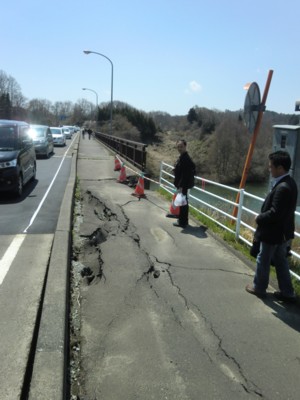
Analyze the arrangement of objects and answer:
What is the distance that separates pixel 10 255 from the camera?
5.73 metres

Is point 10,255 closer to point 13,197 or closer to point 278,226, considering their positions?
point 278,226

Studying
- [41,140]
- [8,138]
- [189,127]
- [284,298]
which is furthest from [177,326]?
[189,127]

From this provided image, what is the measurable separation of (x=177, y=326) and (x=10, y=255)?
119 inches

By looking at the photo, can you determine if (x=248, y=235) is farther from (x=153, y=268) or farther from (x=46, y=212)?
(x=46, y=212)

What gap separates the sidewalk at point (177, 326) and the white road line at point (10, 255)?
92cm

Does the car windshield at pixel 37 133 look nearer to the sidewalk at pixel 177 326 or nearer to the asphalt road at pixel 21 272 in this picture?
the asphalt road at pixel 21 272

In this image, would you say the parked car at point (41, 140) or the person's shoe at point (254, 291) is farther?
the parked car at point (41, 140)

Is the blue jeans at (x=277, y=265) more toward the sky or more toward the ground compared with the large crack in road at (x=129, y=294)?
more toward the sky

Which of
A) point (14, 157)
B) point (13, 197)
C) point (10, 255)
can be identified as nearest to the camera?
point (10, 255)

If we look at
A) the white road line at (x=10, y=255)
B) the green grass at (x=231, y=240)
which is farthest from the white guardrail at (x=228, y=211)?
the white road line at (x=10, y=255)

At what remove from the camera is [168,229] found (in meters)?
Answer: 7.44

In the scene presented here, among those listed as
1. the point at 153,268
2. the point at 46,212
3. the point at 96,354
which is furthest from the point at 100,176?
the point at 96,354

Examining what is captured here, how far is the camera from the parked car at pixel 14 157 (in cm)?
985

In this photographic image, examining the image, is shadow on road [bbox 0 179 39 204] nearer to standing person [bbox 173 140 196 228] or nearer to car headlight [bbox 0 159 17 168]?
car headlight [bbox 0 159 17 168]
